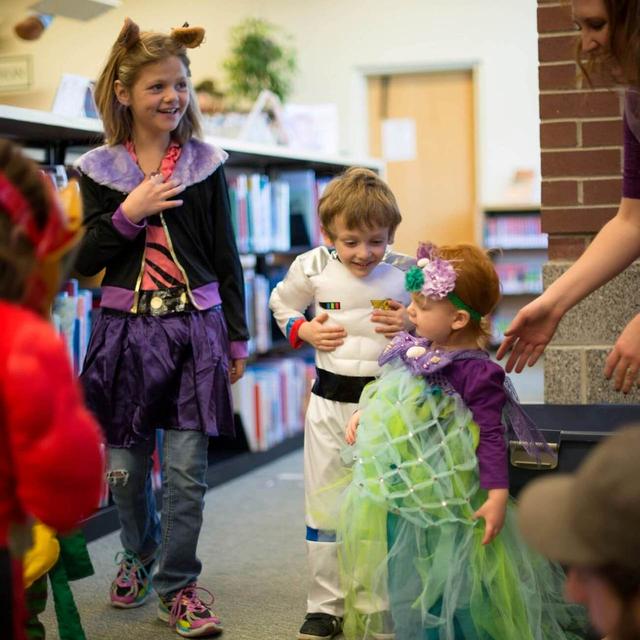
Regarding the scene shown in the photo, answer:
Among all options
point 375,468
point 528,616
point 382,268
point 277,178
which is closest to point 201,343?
point 382,268

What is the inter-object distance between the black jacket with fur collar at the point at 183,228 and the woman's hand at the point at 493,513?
920 mm

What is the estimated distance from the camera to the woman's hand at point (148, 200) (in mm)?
2473

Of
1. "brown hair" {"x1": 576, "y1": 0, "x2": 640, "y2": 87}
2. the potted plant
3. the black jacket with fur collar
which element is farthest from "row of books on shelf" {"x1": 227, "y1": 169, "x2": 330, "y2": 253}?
the potted plant

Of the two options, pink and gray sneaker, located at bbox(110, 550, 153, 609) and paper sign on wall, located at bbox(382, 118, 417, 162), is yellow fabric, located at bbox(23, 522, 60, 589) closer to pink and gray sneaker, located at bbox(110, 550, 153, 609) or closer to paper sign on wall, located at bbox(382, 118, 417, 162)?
pink and gray sneaker, located at bbox(110, 550, 153, 609)

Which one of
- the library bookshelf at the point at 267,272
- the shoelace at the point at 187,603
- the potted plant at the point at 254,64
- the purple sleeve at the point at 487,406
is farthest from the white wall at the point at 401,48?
the purple sleeve at the point at 487,406

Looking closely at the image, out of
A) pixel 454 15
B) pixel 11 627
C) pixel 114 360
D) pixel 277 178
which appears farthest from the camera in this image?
pixel 454 15

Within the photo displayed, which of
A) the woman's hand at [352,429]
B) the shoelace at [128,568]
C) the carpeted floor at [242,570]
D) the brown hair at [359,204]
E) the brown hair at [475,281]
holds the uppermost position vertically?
the brown hair at [359,204]

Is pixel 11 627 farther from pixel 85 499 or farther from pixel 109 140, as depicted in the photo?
pixel 109 140

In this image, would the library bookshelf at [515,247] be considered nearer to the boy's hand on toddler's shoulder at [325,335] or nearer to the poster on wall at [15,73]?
the poster on wall at [15,73]

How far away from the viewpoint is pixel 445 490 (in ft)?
6.59

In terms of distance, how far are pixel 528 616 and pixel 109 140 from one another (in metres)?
1.52

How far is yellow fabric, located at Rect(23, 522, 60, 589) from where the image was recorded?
1.76 metres

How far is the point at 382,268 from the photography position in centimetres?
248

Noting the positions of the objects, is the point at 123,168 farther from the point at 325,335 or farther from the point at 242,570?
the point at 242,570
